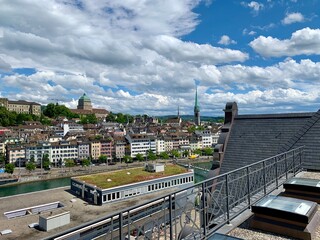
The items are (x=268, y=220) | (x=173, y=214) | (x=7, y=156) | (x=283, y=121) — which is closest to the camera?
(x=173, y=214)

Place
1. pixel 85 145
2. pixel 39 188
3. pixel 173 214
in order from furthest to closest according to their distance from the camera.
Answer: pixel 85 145
pixel 39 188
pixel 173 214

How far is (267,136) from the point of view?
13094 millimetres

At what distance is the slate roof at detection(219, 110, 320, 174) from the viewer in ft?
37.6

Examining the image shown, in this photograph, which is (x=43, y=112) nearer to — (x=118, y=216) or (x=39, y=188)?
(x=39, y=188)

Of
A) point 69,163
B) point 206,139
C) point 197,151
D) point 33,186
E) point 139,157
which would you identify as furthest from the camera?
point 206,139

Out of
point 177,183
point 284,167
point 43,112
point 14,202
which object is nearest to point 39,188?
point 14,202

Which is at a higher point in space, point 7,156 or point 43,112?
point 43,112

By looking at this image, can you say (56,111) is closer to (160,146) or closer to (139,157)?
(160,146)

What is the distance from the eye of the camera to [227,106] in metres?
15.1

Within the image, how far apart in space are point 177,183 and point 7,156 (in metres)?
56.6

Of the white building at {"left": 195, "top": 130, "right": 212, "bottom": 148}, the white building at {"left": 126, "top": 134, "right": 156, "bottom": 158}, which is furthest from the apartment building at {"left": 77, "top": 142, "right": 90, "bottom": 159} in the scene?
the white building at {"left": 195, "top": 130, "right": 212, "bottom": 148}

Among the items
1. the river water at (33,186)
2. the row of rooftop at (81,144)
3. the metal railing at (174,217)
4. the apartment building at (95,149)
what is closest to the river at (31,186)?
the river water at (33,186)

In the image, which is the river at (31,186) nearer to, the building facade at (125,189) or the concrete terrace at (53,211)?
the concrete terrace at (53,211)

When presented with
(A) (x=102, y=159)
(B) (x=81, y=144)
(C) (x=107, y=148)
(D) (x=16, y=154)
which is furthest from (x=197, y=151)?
(D) (x=16, y=154)
